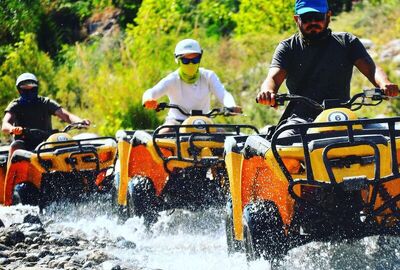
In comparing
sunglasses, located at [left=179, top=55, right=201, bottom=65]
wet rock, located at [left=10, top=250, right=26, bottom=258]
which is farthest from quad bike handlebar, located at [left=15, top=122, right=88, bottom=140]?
wet rock, located at [left=10, top=250, right=26, bottom=258]

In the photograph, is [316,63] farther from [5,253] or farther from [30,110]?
[30,110]

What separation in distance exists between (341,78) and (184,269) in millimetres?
1916

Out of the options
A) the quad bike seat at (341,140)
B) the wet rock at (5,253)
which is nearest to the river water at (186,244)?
the quad bike seat at (341,140)

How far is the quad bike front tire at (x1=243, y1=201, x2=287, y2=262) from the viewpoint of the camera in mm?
6246

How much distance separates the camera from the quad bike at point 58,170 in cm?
1130

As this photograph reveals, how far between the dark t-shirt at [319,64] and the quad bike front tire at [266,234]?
1.18 metres

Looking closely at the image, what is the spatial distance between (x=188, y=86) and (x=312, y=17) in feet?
13.5

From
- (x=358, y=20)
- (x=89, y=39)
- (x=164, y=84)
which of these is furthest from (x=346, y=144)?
(x=89, y=39)

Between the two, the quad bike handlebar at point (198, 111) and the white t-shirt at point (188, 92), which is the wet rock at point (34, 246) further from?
the white t-shirt at point (188, 92)

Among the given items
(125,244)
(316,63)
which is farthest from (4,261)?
(316,63)

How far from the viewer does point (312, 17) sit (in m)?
7.18

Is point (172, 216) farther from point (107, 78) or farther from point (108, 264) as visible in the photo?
point (107, 78)

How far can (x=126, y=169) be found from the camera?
9961 millimetres

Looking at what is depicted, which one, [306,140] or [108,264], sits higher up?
[306,140]
